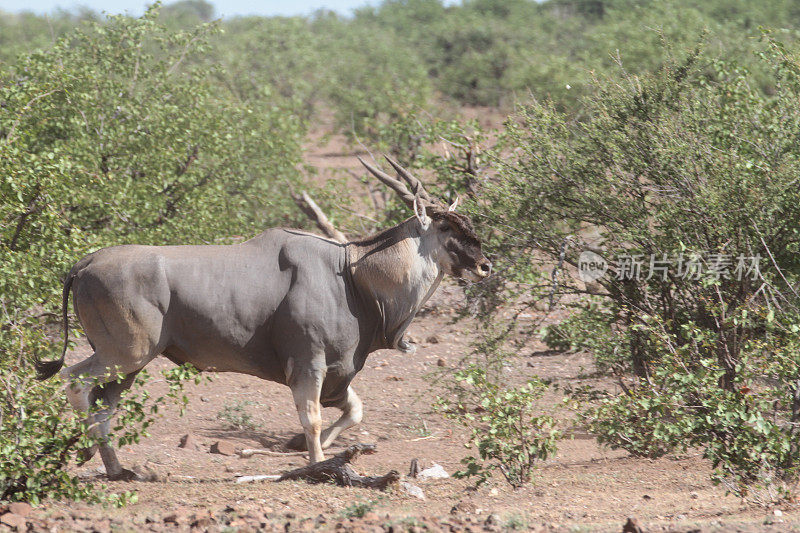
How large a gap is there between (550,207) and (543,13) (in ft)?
118

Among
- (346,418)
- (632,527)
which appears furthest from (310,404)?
(632,527)

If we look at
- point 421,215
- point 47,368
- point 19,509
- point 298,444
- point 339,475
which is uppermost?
point 421,215

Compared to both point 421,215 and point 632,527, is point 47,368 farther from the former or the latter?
point 632,527

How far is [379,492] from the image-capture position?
22.2 ft

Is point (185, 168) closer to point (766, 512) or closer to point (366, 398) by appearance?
point (366, 398)

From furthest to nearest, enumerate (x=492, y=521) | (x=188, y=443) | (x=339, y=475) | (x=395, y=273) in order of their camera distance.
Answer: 1. (x=188, y=443)
2. (x=395, y=273)
3. (x=339, y=475)
4. (x=492, y=521)

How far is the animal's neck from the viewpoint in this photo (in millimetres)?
7391

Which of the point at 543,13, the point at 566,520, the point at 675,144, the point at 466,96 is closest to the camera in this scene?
the point at 566,520

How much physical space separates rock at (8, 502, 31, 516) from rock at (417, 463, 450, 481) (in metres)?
3.06

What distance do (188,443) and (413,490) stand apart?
2702mm

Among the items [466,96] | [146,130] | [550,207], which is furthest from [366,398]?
[466,96]

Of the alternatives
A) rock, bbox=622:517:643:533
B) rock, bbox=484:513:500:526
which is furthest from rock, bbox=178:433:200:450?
rock, bbox=622:517:643:533

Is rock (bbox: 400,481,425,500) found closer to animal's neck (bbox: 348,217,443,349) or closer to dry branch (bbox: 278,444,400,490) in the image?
dry branch (bbox: 278,444,400,490)

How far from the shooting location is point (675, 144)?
25.5 ft
